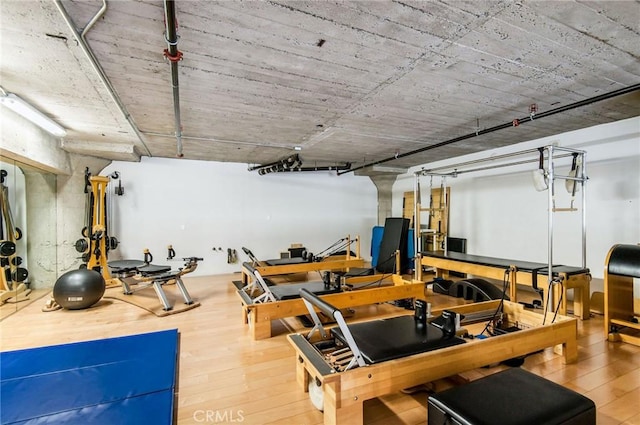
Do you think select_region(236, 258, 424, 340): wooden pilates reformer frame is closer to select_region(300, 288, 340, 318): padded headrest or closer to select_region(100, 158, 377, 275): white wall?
select_region(300, 288, 340, 318): padded headrest

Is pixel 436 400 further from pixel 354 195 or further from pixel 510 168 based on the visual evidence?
pixel 354 195

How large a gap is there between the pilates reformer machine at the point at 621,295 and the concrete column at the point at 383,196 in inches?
211

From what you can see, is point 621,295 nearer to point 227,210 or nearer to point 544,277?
point 544,277

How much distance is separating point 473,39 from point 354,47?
2.74 ft

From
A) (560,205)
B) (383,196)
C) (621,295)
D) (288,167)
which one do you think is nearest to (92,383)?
(288,167)

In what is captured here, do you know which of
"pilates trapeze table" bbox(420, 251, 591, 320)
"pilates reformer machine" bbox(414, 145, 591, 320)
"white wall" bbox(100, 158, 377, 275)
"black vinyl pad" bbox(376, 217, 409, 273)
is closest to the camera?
"pilates reformer machine" bbox(414, 145, 591, 320)

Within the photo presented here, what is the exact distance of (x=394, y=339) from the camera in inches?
86.0

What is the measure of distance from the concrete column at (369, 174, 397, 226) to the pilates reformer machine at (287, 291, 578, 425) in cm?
580

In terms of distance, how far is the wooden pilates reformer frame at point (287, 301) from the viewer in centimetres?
311

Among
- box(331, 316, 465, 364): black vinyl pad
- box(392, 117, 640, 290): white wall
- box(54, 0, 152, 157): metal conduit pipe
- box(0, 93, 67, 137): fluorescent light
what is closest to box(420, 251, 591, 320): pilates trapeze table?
box(392, 117, 640, 290): white wall

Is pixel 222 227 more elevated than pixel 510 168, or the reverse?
pixel 510 168

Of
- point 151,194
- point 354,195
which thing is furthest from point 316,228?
point 151,194

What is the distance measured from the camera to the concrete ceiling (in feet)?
6.04

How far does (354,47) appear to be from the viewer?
2.21 m
